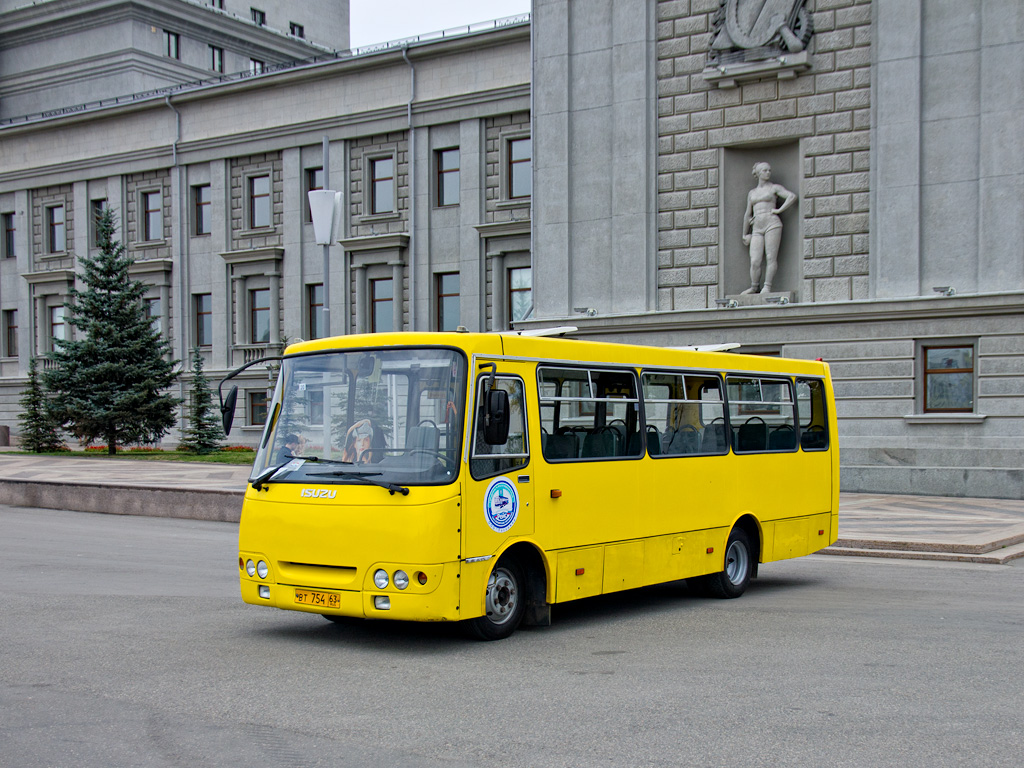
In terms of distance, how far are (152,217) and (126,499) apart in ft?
88.3

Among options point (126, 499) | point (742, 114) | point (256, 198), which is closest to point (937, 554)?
point (126, 499)

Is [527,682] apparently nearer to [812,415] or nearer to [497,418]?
[497,418]

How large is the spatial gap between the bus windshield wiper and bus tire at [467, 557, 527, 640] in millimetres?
1052

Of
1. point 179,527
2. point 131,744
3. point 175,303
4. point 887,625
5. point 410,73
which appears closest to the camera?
point 131,744

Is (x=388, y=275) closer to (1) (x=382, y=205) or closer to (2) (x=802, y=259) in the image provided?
(1) (x=382, y=205)

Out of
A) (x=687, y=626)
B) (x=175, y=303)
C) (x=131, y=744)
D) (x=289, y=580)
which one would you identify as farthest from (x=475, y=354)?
(x=175, y=303)

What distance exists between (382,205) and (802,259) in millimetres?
17868

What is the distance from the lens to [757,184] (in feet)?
95.2

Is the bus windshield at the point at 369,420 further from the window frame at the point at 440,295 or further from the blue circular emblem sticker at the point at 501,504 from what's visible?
the window frame at the point at 440,295

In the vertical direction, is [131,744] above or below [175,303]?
below

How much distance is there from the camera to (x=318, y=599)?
9281mm

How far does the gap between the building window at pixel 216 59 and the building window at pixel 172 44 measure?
81.9 inches

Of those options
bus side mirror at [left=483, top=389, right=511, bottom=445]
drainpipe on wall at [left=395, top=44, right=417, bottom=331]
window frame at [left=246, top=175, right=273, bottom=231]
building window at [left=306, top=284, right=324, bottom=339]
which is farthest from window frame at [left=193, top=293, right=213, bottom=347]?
bus side mirror at [left=483, top=389, right=511, bottom=445]

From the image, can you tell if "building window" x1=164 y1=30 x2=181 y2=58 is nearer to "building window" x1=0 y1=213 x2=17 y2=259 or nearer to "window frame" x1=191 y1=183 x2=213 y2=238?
"building window" x1=0 y1=213 x2=17 y2=259
